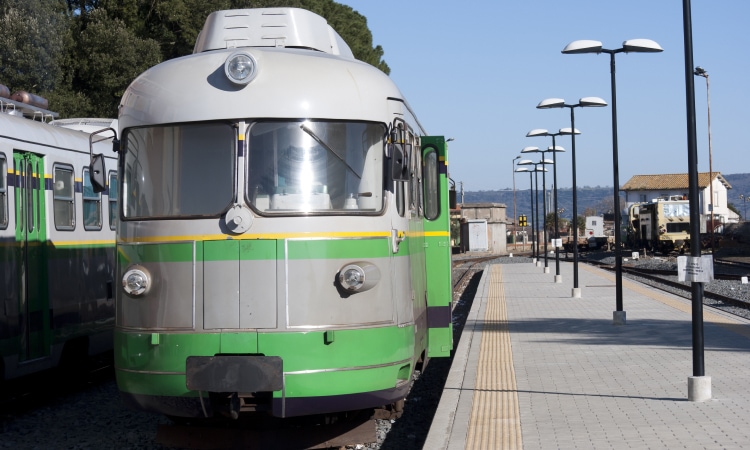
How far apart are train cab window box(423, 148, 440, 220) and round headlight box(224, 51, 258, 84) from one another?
3369 mm

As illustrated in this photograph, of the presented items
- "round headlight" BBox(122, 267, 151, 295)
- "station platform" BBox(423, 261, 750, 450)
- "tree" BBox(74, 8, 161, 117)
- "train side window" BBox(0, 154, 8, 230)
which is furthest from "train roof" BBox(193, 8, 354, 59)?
"tree" BBox(74, 8, 161, 117)

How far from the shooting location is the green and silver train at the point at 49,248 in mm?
11891

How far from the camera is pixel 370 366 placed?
8.68m

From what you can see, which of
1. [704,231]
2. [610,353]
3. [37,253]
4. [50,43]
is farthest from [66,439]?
[704,231]

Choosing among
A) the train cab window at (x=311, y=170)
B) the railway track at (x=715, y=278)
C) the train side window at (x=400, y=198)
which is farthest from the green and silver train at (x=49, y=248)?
the railway track at (x=715, y=278)

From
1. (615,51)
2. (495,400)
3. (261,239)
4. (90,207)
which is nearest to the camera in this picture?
(261,239)

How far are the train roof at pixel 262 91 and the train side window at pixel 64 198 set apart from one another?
431 centimetres

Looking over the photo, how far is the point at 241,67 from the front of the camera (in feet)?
28.9

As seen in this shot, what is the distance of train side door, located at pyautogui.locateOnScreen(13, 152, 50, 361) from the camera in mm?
12117

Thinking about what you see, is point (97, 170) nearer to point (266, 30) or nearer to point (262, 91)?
point (262, 91)

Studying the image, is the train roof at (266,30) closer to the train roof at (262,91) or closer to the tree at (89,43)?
the train roof at (262,91)

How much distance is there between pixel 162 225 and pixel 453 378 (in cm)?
541

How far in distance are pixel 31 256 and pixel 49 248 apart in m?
0.52

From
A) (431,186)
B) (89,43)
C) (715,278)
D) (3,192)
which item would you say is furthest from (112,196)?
(715,278)
